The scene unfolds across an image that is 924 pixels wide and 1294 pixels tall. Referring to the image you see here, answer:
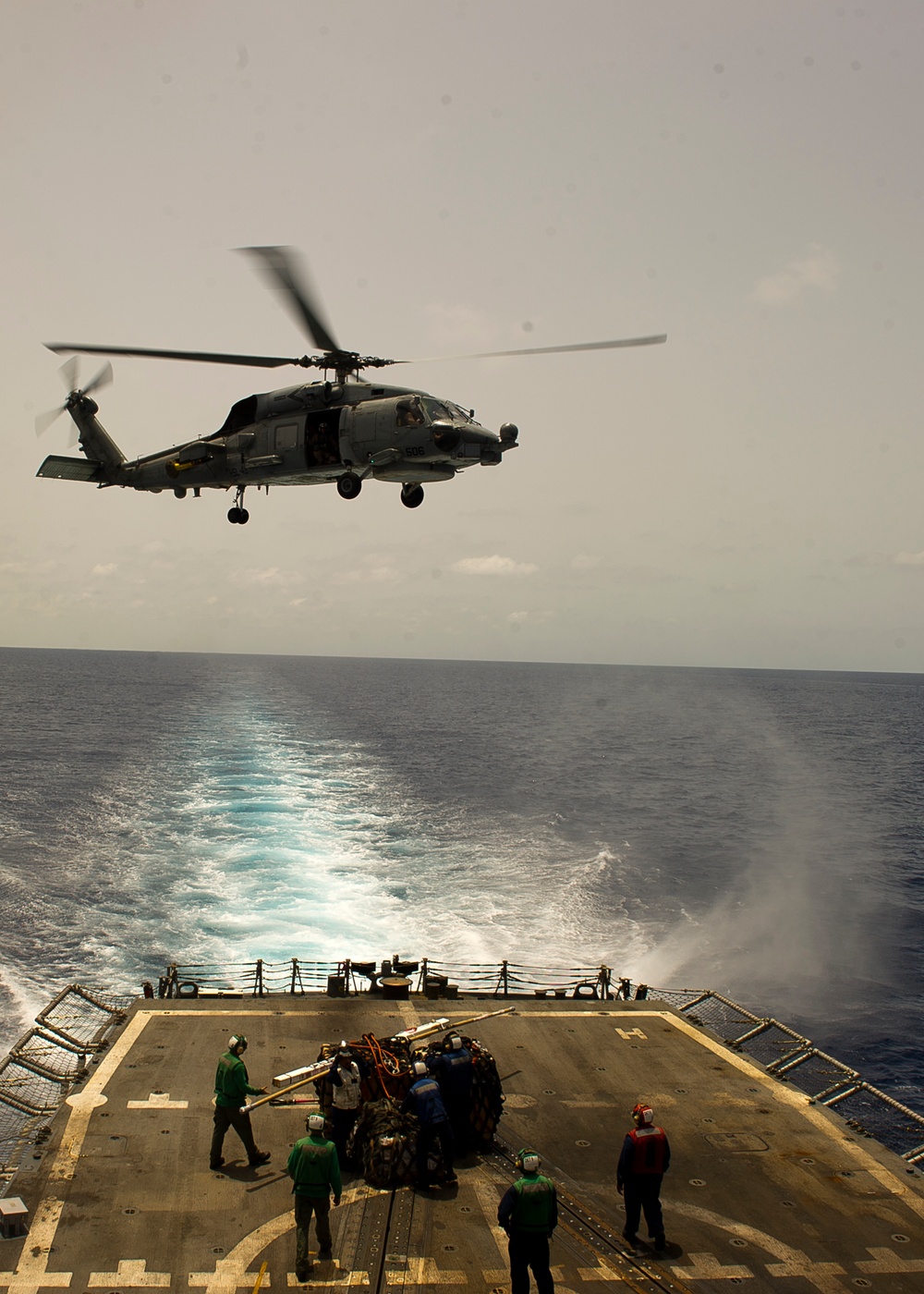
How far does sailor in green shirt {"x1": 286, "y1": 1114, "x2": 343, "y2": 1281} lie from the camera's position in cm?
988

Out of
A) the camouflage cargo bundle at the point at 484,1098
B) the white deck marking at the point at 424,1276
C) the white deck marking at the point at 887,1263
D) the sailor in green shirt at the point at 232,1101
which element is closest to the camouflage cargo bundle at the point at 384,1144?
the camouflage cargo bundle at the point at 484,1098

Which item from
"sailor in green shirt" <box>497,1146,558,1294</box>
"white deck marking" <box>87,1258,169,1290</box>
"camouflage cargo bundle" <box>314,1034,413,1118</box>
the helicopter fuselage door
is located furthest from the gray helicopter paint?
"white deck marking" <box>87,1258,169,1290</box>

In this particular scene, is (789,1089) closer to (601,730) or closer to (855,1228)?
(855,1228)

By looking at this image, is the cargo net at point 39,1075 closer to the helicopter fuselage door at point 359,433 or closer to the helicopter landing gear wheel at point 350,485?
the helicopter landing gear wheel at point 350,485

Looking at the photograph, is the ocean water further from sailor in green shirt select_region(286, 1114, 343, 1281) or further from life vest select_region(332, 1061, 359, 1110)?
sailor in green shirt select_region(286, 1114, 343, 1281)

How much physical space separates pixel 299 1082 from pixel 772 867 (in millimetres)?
38376

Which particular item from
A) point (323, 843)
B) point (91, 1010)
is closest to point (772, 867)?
point (323, 843)

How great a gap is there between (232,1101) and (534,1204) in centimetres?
459

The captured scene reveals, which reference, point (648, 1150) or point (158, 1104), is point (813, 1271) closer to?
point (648, 1150)

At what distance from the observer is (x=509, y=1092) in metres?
15.2

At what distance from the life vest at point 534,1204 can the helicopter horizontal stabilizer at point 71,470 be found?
68.4ft

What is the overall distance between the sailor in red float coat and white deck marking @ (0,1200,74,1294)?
627 centimetres

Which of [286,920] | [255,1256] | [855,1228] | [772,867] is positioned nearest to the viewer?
[255,1256]

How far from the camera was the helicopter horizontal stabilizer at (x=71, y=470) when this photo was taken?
24.2 metres
